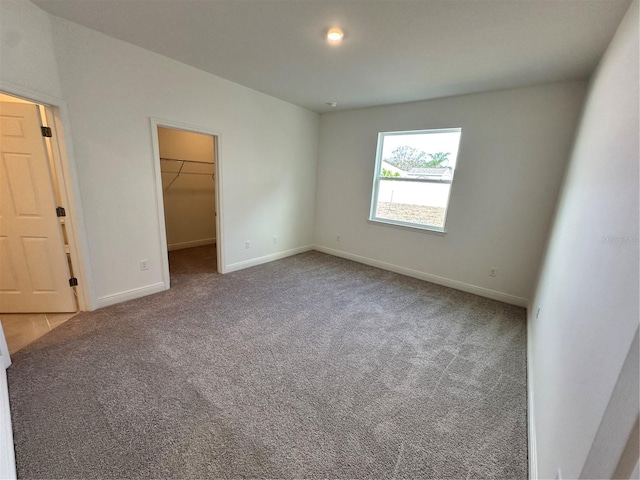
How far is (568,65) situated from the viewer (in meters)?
2.32

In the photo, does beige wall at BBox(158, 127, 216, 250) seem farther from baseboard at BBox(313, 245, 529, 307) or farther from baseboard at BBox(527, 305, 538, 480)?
baseboard at BBox(527, 305, 538, 480)

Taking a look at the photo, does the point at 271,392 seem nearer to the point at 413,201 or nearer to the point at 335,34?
the point at 335,34

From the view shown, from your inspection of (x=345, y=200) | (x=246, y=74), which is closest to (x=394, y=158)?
(x=345, y=200)

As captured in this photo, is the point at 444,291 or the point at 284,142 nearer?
the point at 444,291

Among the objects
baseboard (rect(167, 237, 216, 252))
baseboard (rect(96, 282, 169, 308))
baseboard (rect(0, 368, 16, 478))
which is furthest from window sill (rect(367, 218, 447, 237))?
baseboard (rect(0, 368, 16, 478))

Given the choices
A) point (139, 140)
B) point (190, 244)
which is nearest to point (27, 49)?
point (139, 140)

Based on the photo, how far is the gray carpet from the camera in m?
1.35

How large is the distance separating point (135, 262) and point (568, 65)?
15.6 feet

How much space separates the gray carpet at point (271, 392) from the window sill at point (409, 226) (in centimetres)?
119

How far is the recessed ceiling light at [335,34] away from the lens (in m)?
2.00

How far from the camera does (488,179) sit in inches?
128

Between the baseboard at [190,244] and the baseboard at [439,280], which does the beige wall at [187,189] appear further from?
the baseboard at [439,280]

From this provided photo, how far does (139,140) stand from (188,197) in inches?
92.2

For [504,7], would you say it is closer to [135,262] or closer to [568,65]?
[568,65]
